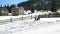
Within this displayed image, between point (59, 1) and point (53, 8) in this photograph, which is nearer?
point (53, 8)

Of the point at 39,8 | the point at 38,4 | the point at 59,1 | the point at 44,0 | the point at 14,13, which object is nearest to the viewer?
the point at 14,13

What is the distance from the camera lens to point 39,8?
366 ft

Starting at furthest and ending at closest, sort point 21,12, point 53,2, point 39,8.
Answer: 1. point 39,8
2. point 21,12
3. point 53,2

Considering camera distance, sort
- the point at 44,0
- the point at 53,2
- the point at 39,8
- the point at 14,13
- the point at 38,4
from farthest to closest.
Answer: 1. the point at 39,8
2. the point at 38,4
3. the point at 44,0
4. the point at 14,13
5. the point at 53,2

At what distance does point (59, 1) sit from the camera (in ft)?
278

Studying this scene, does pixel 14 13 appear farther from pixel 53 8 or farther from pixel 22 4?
pixel 22 4

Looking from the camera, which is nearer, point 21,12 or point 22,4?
point 21,12

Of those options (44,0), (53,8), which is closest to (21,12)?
(44,0)

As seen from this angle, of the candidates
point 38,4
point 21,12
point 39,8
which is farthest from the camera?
point 39,8

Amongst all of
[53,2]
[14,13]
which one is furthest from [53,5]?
[14,13]

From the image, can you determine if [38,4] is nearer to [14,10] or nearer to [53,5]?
[14,10]

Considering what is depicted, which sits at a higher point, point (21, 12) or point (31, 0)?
point (31, 0)

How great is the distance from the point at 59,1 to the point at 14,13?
30.7 m

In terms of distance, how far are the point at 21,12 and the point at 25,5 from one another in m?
38.4
